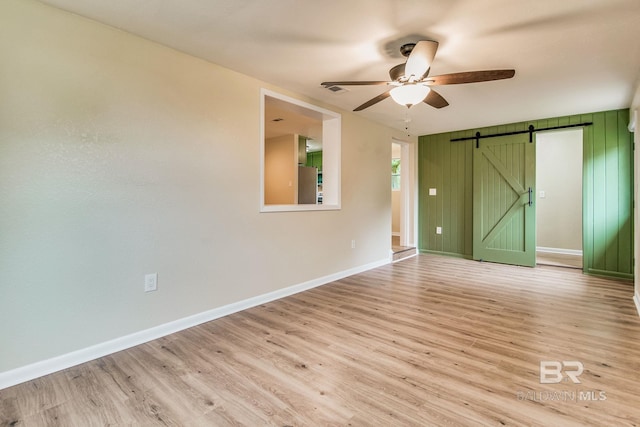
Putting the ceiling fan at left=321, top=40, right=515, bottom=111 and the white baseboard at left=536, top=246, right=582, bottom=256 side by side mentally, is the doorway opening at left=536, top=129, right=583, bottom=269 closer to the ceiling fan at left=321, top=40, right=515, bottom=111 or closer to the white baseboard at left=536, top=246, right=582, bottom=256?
the white baseboard at left=536, top=246, right=582, bottom=256

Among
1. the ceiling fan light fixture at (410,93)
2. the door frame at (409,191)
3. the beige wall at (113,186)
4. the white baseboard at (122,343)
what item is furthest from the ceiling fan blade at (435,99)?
the door frame at (409,191)

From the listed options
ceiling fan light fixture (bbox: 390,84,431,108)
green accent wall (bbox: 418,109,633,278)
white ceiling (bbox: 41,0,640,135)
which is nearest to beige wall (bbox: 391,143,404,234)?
green accent wall (bbox: 418,109,633,278)

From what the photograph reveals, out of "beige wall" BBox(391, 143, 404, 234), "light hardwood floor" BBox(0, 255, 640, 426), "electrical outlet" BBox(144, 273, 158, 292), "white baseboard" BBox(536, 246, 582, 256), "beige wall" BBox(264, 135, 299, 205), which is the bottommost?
"light hardwood floor" BBox(0, 255, 640, 426)

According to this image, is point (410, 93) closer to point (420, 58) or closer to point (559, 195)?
point (420, 58)

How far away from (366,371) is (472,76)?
84.5 inches

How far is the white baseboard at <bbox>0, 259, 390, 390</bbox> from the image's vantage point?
1.88 metres

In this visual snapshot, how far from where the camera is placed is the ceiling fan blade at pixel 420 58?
6.65 ft

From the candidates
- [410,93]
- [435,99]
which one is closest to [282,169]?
[435,99]

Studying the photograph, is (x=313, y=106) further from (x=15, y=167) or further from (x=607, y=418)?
(x=607, y=418)

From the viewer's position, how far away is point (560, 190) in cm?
604

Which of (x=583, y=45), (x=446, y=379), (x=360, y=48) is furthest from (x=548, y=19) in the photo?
(x=446, y=379)

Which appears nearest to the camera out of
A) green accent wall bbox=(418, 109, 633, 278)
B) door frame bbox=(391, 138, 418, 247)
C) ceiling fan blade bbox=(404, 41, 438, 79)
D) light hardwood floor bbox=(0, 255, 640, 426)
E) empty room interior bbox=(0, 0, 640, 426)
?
light hardwood floor bbox=(0, 255, 640, 426)

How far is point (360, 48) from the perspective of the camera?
251 centimetres

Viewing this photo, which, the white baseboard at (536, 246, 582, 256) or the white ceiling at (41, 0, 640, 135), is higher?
the white ceiling at (41, 0, 640, 135)
